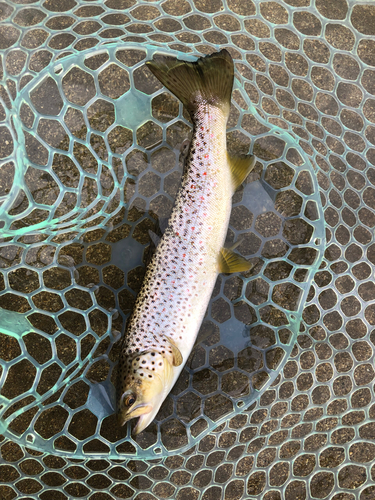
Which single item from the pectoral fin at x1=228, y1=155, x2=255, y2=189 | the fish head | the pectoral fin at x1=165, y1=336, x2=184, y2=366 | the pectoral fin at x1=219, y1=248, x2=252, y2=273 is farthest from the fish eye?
the pectoral fin at x1=228, y1=155, x2=255, y2=189

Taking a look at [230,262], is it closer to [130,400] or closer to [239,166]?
[239,166]

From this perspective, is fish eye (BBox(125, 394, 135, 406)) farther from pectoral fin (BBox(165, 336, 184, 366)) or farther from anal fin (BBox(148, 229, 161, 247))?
anal fin (BBox(148, 229, 161, 247))

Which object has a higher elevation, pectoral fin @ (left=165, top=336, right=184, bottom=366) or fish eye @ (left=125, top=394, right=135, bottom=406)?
pectoral fin @ (left=165, top=336, right=184, bottom=366)

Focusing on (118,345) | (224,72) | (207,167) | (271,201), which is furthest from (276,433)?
(224,72)

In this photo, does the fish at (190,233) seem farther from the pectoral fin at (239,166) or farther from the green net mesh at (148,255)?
the green net mesh at (148,255)

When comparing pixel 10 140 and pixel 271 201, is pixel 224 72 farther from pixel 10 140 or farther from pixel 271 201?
pixel 10 140

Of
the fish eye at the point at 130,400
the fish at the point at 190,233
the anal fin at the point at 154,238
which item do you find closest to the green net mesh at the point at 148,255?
the anal fin at the point at 154,238

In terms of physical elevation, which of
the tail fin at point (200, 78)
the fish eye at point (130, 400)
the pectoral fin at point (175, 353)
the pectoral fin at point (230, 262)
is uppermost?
the tail fin at point (200, 78)
